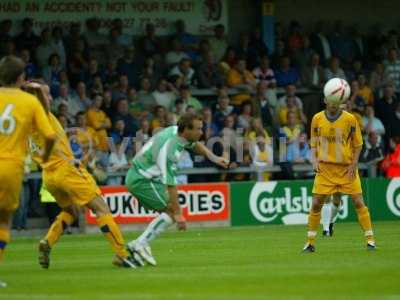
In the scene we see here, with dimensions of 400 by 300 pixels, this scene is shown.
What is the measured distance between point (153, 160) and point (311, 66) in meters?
14.5

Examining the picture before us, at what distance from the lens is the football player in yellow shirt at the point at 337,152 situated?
56.3 ft

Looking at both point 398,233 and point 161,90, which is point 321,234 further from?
point 161,90

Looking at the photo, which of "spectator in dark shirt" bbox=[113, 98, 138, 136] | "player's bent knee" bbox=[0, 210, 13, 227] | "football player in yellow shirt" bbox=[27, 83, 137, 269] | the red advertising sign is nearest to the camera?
"player's bent knee" bbox=[0, 210, 13, 227]

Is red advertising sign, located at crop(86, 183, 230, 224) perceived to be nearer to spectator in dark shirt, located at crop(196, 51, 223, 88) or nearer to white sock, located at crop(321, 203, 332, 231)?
spectator in dark shirt, located at crop(196, 51, 223, 88)

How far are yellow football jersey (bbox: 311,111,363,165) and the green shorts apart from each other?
347 centimetres

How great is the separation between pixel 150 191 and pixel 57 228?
47.0 inches

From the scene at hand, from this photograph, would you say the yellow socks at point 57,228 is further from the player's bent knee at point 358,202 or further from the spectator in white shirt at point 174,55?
the spectator in white shirt at point 174,55

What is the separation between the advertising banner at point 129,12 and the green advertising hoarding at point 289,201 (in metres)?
5.29

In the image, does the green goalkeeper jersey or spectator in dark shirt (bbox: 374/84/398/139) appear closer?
the green goalkeeper jersey

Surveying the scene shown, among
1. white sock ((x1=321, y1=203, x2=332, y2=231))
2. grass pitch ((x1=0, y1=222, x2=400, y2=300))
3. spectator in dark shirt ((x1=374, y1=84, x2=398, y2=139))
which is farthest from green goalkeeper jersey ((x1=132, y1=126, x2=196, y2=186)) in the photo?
spectator in dark shirt ((x1=374, y1=84, x2=398, y2=139))

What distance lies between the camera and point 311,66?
2859cm

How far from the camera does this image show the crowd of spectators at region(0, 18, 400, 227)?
82.1ft

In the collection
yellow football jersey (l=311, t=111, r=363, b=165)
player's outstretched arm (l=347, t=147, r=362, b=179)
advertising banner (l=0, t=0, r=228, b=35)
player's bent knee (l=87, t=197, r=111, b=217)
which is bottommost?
player's bent knee (l=87, t=197, r=111, b=217)

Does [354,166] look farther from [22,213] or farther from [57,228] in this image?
[22,213]
